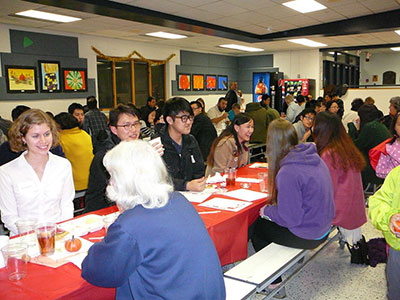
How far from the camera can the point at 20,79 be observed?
7.72 m

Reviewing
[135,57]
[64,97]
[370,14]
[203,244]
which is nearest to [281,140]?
[203,244]

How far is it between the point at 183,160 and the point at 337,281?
67.9 inches

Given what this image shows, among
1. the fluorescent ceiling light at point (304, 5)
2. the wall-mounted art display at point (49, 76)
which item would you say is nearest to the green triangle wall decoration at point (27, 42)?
the wall-mounted art display at point (49, 76)

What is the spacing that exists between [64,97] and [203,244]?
315 inches

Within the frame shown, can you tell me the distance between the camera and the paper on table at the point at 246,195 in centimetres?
292

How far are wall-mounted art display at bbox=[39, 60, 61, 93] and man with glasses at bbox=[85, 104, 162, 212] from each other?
581 cm

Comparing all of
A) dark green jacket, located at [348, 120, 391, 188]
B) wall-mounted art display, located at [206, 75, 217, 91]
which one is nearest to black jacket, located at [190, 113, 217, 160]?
dark green jacket, located at [348, 120, 391, 188]

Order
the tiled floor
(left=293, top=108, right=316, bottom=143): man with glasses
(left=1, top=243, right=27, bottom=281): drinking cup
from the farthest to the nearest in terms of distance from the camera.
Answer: (left=293, top=108, right=316, bottom=143): man with glasses
the tiled floor
(left=1, top=243, right=27, bottom=281): drinking cup

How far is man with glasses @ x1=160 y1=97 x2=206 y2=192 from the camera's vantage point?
3.18m

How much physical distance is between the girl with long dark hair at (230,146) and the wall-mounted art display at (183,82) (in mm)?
8314

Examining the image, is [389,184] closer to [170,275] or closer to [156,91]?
[170,275]

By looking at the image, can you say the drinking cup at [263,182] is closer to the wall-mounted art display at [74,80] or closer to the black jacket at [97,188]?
the black jacket at [97,188]

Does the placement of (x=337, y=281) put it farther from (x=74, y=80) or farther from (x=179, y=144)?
(x=74, y=80)

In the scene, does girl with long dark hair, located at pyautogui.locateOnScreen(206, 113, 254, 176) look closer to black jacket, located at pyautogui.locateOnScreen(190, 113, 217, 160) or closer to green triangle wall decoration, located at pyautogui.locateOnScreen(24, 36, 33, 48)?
black jacket, located at pyautogui.locateOnScreen(190, 113, 217, 160)
